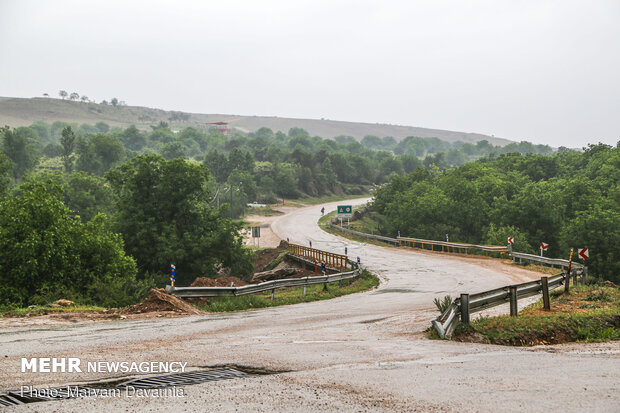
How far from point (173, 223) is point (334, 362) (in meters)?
33.5

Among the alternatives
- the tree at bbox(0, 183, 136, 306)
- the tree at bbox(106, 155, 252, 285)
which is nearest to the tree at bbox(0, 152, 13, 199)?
the tree at bbox(106, 155, 252, 285)

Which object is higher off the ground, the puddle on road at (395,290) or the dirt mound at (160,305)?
the dirt mound at (160,305)

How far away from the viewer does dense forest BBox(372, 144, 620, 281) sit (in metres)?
51.4

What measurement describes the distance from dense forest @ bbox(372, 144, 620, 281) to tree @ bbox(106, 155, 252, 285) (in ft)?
106

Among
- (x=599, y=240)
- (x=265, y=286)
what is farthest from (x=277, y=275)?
(x=599, y=240)

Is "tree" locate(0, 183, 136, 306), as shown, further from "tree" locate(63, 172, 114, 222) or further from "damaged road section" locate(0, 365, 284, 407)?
"tree" locate(63, 172, 114, 222)

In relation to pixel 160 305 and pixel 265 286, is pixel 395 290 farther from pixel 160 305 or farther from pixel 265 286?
pixel 160 305

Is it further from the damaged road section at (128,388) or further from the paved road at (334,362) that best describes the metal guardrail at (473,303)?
the damaged road section at (128,388)

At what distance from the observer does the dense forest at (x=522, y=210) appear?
51.4 m

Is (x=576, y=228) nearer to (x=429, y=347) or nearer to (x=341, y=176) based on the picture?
(x=429, y=347)

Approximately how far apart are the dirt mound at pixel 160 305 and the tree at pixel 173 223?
2066 centimetres

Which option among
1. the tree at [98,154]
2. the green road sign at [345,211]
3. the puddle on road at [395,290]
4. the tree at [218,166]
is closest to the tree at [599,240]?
the green road sign at [345,211]

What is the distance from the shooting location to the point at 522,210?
2586 inches

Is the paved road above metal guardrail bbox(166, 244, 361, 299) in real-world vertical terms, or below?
above
